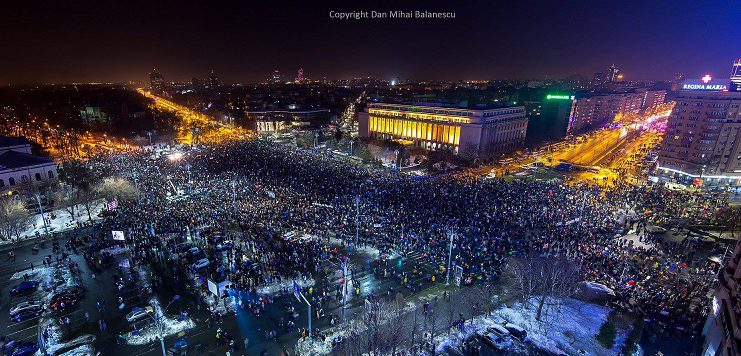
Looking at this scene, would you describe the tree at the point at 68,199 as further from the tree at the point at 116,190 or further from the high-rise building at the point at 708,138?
the high-rise building at the point at 708,138

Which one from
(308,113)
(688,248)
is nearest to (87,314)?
(688,248)

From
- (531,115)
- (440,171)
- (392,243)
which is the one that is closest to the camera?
(392,243)

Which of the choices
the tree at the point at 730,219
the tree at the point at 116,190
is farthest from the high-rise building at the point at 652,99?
the tree at the point at 116,190

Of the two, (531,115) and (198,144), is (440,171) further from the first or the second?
(531,115)

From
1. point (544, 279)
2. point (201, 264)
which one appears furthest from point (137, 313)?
point (544, 279)

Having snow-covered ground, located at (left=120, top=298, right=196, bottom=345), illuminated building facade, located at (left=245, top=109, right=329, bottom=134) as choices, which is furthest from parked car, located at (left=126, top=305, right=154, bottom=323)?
illuminated building facade, located at (left=245, top=109, right=329, bottom=134)
